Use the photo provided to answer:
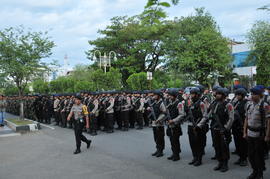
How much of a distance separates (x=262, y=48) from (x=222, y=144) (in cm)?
2687

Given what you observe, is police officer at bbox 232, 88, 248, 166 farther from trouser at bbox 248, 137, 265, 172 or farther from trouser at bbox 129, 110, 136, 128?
trouser at bbox 129, 110, 136, 128

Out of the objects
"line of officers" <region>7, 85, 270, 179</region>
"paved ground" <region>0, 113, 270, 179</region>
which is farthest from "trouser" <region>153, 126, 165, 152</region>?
"paved ground" <region>0, 113, 270, 179</region>

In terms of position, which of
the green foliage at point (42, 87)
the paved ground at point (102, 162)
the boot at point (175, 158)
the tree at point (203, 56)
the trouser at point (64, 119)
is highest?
the tree at point (203, 56)

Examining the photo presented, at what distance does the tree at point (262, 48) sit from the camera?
26859 millimetres

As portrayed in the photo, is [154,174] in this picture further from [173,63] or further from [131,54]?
[131,54]

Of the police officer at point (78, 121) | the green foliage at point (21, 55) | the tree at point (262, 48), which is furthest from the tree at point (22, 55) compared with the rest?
the tree at point (262, 48)

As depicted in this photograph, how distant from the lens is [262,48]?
30.0 metres

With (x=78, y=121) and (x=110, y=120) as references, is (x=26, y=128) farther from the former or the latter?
(x=78, y=121)

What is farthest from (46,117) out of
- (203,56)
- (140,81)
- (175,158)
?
(203,56)

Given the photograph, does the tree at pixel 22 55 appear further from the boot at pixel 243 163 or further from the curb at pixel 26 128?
the boot at pixel 243 163

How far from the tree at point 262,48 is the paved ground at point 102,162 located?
19.3m

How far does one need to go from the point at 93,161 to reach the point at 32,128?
314 inches

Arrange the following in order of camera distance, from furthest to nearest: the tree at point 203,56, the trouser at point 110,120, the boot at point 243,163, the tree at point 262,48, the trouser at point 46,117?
the tree at point 262,48
the tree at point 203,56
the trouser at point 46,117
the trouser at point 110,120
the boot at point 243,163

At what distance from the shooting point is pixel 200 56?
978 inches
